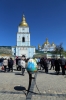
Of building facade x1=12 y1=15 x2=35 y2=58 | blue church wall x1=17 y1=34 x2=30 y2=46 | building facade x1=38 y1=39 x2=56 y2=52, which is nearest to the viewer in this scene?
blue church wall x1=17 y1=34 x2=30 y2=46

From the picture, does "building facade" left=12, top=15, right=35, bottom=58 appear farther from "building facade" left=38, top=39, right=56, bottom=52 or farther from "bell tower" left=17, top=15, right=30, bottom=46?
"building facade" left=38, top=39, right=56, bottom=52

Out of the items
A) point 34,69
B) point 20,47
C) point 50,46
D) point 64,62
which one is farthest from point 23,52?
point 34,69

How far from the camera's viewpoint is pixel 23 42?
73875 mm

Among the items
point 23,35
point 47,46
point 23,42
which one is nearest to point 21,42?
point 23,42

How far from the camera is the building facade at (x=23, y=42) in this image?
242 ft

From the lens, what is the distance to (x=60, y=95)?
21.4 ft

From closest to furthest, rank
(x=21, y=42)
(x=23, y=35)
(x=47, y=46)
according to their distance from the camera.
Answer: (x=21, y=42), (x=23, y=35), (x=47, y=46)

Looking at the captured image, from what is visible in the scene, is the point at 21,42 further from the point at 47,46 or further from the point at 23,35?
the point at 47,46

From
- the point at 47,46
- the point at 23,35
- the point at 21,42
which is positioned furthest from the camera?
the point at 47,46

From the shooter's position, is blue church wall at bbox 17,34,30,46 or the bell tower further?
the bell tower

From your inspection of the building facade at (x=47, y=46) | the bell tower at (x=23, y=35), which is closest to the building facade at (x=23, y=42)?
the bell tower at (x=23, y=35)

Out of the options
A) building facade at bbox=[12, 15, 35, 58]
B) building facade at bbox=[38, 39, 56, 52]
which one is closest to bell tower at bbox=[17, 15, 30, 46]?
building facade at bbox=[12, 15, 35, 58]

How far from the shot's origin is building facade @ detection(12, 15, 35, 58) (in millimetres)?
73812

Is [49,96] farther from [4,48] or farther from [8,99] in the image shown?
[4,48]
